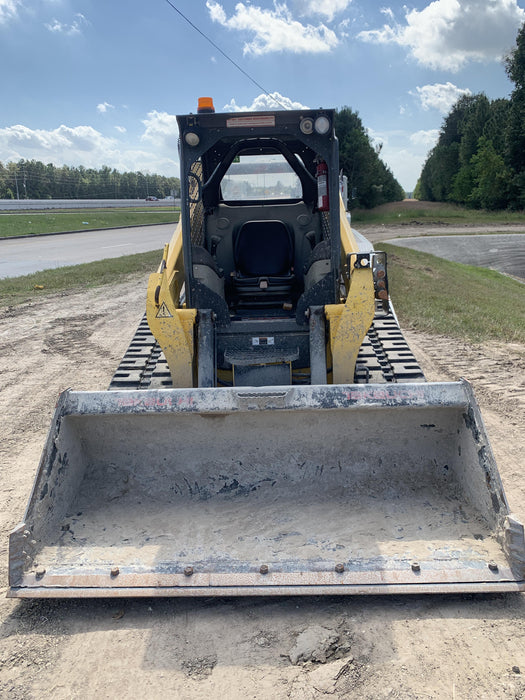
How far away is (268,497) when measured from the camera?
3338 millimetres

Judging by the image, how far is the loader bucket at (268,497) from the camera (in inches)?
105

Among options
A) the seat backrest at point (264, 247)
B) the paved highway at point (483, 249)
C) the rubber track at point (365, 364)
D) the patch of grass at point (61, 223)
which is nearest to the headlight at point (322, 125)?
the seat backrest at point (264, 247)

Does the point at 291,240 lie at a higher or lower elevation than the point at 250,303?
higher

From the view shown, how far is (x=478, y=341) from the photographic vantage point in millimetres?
7340

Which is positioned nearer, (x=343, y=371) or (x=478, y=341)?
(x=343, y=371)

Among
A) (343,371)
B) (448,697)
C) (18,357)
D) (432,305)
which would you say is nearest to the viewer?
(448,697)

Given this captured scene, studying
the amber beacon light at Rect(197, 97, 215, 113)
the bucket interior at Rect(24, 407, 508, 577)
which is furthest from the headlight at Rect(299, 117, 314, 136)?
the bucket interior at Rect(24, 407, 508, 577)

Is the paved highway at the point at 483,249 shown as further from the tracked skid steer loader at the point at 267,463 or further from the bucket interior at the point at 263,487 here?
the bucket interior at the point at 263,487

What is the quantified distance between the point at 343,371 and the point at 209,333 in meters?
1.11

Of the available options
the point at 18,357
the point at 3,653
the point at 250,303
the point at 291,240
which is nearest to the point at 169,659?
the point at 3,653

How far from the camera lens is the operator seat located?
5340 mm

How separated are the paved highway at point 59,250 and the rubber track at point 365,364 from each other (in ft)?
31.6

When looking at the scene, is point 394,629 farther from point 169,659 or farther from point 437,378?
point 437,378

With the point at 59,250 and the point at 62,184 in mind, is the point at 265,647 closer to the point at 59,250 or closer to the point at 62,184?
the point at 59,250
